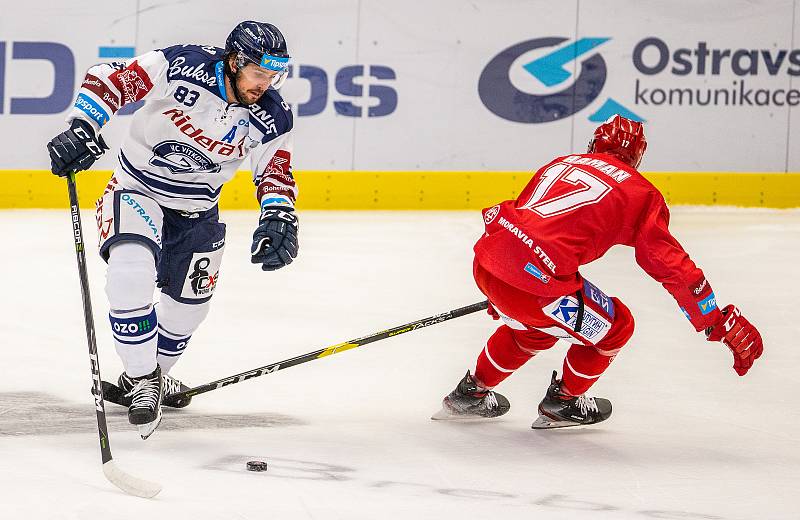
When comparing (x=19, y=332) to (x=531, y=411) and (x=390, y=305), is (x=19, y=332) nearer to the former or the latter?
(x=390, y=305)

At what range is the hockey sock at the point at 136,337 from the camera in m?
3.24

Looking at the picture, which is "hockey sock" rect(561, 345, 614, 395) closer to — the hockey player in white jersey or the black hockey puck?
the hockey player in white jersey

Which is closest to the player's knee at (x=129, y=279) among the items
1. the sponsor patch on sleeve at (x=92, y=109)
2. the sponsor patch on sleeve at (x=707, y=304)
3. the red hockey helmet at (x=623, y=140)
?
the sponsor patch on sleeve at (x=92, y=109)

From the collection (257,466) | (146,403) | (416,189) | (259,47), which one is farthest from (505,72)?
(257,466)

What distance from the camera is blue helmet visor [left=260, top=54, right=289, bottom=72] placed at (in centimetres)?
328

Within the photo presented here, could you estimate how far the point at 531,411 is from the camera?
378 cm

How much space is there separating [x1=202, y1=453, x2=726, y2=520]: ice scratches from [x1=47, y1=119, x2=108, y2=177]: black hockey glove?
2.77 feet

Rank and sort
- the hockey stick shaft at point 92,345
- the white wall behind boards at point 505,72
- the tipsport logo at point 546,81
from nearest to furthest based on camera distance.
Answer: the hockey stick shaft at point 92,345, the white wall behind boards at point 505,72, the tipsport logo at point 546,81

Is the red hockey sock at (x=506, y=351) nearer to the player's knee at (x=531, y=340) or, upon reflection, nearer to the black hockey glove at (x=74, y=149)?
the player's knee at (x=531, y=340)

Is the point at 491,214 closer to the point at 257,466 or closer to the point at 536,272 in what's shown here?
the point at 536,272

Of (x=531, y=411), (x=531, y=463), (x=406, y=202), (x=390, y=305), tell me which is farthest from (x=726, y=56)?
(x=531, y=463)

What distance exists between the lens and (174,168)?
3455mm

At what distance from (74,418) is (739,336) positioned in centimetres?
181

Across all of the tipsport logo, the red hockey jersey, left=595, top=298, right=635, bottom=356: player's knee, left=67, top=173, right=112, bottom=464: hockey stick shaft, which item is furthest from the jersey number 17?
the tipsport logo
